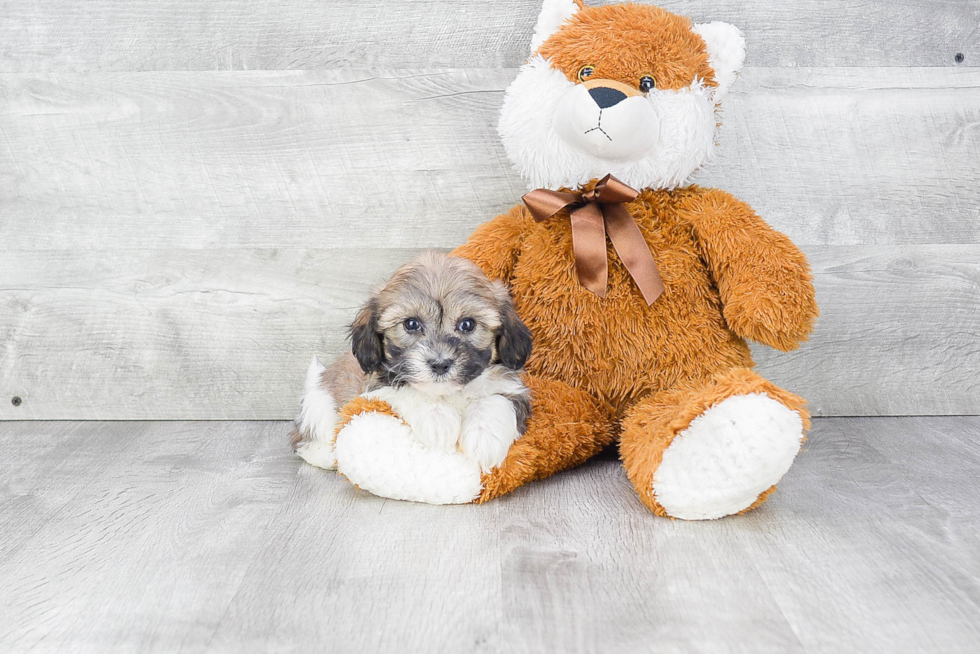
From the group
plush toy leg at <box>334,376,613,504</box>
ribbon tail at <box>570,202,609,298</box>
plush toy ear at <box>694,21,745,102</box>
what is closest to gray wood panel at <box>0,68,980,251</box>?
plush toy ear at <box>694,21,745,102</box>

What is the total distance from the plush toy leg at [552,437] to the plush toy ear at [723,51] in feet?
2.54

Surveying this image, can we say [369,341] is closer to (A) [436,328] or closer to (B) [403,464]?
(A) [436,328]

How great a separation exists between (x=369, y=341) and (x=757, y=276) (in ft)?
2.76

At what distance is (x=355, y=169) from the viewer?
7.48 ft

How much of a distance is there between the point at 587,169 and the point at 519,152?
0.17 metres

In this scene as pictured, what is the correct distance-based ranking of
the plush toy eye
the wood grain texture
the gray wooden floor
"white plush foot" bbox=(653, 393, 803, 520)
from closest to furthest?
the gray wooden floor, "white plush foot" bbox=(653, 393, 803, 520), the plush toy eye, the wood grain texture

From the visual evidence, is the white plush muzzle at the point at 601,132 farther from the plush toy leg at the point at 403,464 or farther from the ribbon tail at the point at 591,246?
the plush toy leg at the point at 403,464

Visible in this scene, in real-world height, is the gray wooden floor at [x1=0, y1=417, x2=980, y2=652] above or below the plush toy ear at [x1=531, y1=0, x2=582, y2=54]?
below

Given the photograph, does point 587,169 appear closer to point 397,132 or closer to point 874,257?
point 397,132

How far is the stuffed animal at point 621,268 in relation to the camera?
1.68 metres

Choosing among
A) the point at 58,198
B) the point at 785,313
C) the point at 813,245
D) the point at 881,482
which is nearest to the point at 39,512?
the point at 58,198

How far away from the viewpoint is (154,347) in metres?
2.38

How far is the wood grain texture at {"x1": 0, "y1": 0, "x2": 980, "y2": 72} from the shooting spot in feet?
7.27

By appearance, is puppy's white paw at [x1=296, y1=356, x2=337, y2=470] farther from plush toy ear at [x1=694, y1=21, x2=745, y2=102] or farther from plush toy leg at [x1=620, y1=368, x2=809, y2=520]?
plush toy ear at [x1=694, y1=21, x2=745, y2=102]
